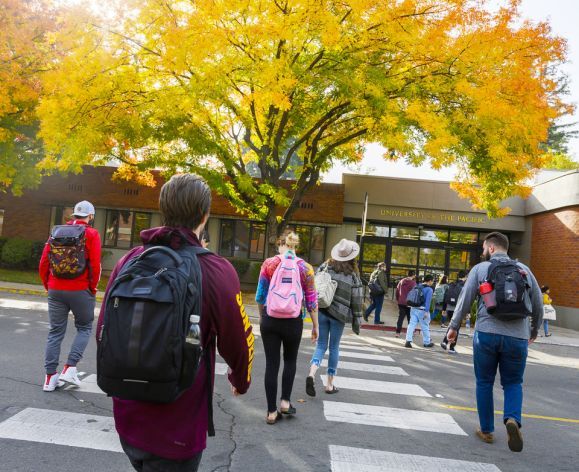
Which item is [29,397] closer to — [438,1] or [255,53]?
[255,53]

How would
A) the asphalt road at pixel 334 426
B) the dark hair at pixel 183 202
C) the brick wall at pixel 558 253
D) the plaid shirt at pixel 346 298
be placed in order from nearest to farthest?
the dark hair at pixel 183 202, the asphalt road at pixel 334 426, the plaid shirt at pixel 346 298, the brick wall at pixel 558 253

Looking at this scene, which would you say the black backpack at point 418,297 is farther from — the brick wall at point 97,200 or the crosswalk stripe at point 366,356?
the brick wall at point 97,200

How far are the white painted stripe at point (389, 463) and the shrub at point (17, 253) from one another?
2031 centimetres

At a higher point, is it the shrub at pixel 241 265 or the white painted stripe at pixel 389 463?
the shrub at pixel 241 265

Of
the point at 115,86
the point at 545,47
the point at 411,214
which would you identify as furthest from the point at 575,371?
the point at 411,214

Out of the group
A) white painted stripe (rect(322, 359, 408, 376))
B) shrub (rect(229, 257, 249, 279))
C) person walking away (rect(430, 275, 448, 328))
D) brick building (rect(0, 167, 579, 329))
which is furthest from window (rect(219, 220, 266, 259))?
white painted stripe (rect(322, 359, 408, 376))

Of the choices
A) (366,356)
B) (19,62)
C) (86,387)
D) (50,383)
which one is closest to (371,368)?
(366,356)

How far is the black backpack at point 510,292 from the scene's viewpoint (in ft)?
16.1

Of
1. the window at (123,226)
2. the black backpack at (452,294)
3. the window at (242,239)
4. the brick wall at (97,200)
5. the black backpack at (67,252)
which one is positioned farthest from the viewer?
the window at (123,226)

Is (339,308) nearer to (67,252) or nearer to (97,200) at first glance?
(67,252)

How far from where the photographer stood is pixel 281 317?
5.05 meters

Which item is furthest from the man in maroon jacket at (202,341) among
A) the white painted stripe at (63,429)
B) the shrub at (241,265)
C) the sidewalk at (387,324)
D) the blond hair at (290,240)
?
the shrub at (241,265)

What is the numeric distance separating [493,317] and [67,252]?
13.7 feet

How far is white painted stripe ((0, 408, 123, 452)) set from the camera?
4.03 metres
